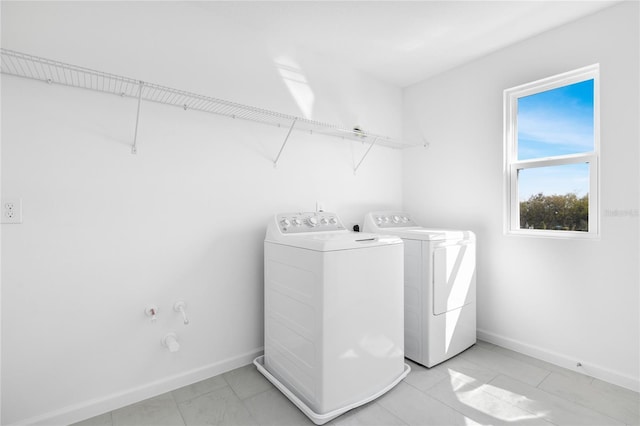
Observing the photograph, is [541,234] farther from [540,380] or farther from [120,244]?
[120,244]

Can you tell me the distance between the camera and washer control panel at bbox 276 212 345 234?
2102mm

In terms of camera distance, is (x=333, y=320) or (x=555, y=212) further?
(x=555, y=212)

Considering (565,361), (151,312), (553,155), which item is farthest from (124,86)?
(565,361)

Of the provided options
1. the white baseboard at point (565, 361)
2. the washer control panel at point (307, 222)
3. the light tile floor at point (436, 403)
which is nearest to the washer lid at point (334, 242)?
the washer control panel at point (307, 222)

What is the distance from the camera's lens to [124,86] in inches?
66.4

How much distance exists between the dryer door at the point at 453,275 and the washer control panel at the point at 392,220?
63 cm

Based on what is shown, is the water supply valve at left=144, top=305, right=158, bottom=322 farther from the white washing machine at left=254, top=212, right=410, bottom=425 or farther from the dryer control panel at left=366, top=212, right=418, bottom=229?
the dryer control panel at left=366, top=212, right=418, bottom=229

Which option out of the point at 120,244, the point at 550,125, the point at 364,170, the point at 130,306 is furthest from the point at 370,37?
the point at 130,306

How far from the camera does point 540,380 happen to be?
1.98m

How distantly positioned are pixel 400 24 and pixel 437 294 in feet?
6.43

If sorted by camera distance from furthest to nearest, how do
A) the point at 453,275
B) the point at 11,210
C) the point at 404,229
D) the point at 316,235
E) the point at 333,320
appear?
the point at 404,229 < the point at 453,275 < the point at 316,235 < the point at 333,320 < the point at 11,210

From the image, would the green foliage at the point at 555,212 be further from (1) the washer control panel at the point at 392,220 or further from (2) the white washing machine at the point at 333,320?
(2) the white washing machine at the point at 333,320

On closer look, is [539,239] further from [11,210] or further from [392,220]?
[11,210]

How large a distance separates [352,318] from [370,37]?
2.07 metres
